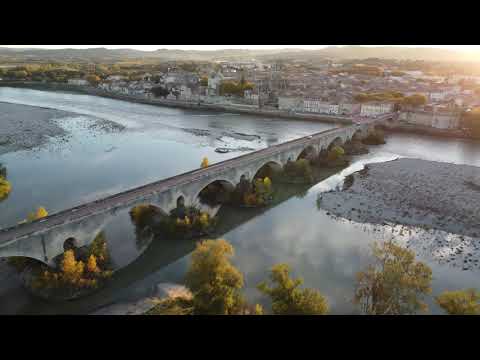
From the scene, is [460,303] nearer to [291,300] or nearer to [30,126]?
[291,300]

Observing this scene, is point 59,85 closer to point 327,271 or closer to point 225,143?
point 225,143

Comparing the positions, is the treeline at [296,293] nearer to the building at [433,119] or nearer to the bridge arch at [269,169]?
the bridge arch at [269,169]

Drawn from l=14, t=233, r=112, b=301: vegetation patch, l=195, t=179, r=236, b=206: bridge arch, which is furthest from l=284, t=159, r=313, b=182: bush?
l=14, t=233, r=112, b=301: vegetation patch

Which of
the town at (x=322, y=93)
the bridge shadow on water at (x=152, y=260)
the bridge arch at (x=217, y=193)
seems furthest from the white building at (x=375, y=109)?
the bridge arch at (x=217, y=193)

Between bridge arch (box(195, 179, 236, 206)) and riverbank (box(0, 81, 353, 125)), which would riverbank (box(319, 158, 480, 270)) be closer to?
bridge arch (box(195, 179, 236, 206))

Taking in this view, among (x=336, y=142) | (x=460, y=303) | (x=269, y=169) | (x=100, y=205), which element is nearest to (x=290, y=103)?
Result: (x=336, y=142)

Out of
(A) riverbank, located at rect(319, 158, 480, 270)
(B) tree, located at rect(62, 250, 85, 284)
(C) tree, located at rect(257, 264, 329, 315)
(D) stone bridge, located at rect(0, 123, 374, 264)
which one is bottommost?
(A) riverbank, located at rect(319, 158, 480, 270)
